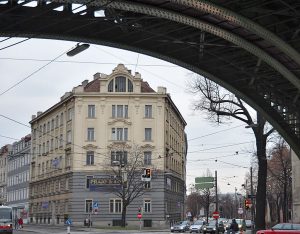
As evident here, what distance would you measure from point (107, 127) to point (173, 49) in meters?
58.9

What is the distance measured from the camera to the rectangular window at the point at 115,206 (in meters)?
76.1

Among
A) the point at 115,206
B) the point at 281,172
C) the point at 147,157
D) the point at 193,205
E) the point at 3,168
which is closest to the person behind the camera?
the point at 281,172

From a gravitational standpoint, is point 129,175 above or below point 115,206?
above

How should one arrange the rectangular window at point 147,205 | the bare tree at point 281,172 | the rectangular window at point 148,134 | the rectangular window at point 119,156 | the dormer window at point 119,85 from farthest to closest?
1. the dormer window at point 119,85
2. the rectangular window at point 148,134
3. the rectangular window at point 147,205
4. the rectangular window at point 119,156
5. the bare tree at point 281,172

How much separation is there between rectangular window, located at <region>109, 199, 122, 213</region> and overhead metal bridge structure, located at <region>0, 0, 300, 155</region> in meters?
53.3

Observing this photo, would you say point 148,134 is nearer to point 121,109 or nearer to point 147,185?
point 121,109

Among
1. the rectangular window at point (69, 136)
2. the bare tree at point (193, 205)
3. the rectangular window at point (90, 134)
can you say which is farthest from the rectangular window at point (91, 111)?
the bare tree at point (193, 205)

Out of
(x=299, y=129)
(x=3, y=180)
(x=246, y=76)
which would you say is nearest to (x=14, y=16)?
(x=246, y=76)

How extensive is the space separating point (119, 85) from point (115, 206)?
17.3 m

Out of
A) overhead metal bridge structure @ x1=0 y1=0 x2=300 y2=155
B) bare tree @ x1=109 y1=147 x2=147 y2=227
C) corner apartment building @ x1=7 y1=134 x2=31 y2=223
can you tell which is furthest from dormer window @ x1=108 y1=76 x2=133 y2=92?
overhead metal bridge structure @ x1=0 y1=0 x2=300 y2=155

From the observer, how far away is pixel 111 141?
7894 centimetres

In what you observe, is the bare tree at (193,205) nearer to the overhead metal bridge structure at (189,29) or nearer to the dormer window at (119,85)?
the dormer window at (119,85)

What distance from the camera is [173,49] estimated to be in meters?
20.7

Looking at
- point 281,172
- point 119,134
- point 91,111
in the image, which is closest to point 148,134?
point 119,134
